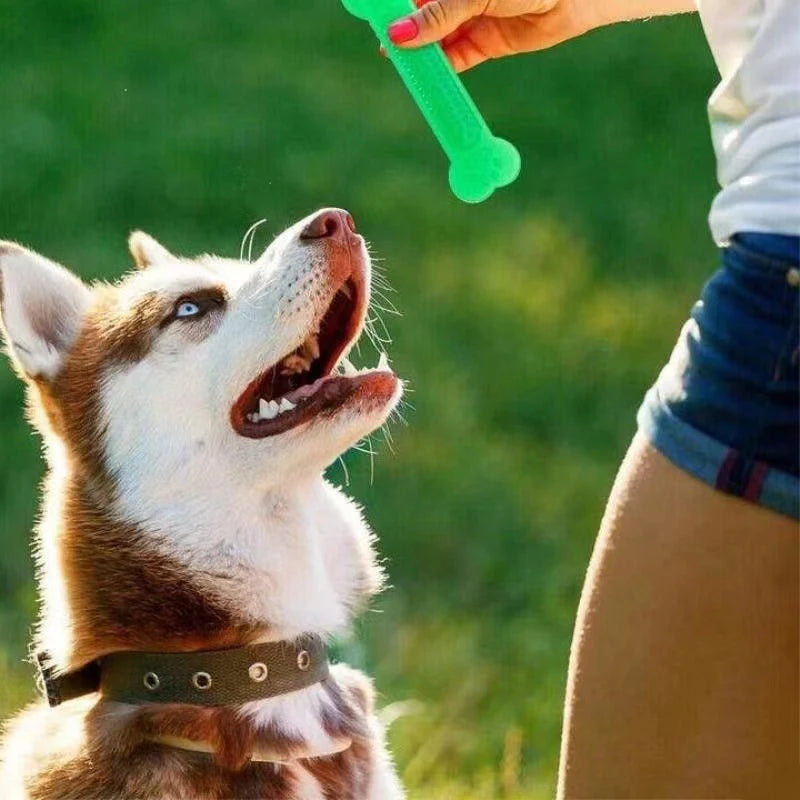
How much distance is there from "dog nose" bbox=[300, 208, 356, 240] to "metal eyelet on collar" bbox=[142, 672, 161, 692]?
0.80 m

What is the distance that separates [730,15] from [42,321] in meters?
1.58

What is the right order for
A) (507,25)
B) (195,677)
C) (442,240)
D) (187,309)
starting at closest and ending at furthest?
(195,677) < (507,25) < (187,309) < (442,240)

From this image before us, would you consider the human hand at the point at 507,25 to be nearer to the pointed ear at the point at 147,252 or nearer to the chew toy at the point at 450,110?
the chew toy at the point at 450,110

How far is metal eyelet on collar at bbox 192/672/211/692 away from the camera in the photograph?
2.72m

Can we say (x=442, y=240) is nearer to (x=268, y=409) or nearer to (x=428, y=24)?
(x=268, y=409)

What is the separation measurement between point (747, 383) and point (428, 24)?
971 mm

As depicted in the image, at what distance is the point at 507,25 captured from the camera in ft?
9.40

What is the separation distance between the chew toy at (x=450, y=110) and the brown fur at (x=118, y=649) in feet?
2.39

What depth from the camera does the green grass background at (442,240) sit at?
4.60 meters

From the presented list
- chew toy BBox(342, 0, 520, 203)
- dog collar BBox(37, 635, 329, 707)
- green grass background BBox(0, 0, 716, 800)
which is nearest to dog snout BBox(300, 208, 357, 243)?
chew toy BBox(342, 0, 520, 203)

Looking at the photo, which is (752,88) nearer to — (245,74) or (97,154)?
(97,154)

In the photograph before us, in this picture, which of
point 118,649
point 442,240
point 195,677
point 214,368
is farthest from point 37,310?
point 442,240

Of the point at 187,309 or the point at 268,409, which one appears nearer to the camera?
the point at 268,409

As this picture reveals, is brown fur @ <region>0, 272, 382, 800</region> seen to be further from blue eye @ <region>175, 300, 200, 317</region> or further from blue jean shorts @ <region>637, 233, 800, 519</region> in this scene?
blue jean shorts @ <region>637, 233, 800, 519</region>
